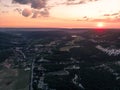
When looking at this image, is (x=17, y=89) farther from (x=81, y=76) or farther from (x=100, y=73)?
(x=100, y=73)

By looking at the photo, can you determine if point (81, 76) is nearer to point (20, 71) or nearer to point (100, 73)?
point (100, 73)

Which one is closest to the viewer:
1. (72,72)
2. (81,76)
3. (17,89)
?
(17,89)

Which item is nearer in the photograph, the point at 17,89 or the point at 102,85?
the point at 17,89

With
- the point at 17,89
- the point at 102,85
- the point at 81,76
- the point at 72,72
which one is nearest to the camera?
the point at 17,89

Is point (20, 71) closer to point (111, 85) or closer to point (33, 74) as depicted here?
point (33, 74)

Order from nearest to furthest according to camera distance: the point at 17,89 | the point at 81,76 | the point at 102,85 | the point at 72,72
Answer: the point at 17,89 → the point at 102,85 → the point at 81,76 → the point at 72,72

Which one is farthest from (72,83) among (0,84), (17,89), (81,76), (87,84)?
(0,84)

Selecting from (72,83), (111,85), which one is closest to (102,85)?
(111,85)

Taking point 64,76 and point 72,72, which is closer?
point 64,76
